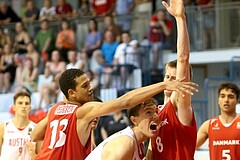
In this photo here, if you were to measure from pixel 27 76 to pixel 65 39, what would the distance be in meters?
1.32

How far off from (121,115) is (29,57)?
448cm

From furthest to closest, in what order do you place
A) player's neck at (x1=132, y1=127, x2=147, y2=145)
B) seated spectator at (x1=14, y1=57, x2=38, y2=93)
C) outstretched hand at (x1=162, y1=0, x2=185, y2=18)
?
seated spectator at (x1=14, y1=57, x2=38, y2=93) → outstretched hand at (x1=162, y1=0, x2=185, y2=18) → player's neck at (x1=132, y1=127, x2=147, y2=145)

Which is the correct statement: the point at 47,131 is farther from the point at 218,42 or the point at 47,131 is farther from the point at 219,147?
the point at 218,42

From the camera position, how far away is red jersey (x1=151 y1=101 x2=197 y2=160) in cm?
719

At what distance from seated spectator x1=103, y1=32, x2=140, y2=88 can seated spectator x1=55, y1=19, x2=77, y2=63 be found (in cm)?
191

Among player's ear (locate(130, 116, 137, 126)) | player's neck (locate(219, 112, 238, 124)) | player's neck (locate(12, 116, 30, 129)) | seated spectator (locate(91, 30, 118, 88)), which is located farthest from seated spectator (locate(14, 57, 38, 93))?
player's ear (locate(130, 116, 137, 126))

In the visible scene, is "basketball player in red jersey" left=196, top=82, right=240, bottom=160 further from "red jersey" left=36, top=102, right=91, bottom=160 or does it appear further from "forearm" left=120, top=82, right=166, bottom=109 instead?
"forearm" left=120, top=82, right=166, bottom=109

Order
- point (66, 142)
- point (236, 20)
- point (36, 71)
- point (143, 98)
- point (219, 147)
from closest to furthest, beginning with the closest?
point (143, 98) → point (66, 142) → point (219, 147) → point (236, 20) → point (36, 71)

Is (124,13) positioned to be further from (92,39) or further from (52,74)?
(52,74)

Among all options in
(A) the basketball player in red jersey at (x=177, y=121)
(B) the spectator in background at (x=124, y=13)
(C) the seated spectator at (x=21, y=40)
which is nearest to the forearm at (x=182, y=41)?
(A) the basketball player in red jersey at (x=177, y=121)

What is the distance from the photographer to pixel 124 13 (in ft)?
→ 60.8

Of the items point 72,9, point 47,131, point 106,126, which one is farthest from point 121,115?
point 47,131

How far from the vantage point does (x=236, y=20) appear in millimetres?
16938

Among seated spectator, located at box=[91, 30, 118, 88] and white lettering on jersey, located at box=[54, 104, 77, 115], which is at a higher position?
white lettering on jersey, located at box=[54, 104, 77, 115]
